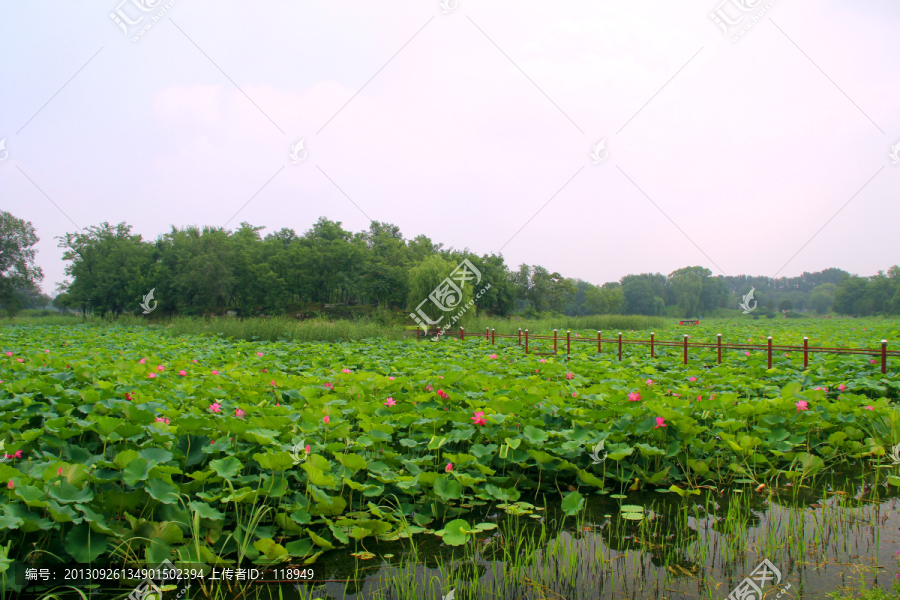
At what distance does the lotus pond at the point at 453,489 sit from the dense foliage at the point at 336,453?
0.05ft

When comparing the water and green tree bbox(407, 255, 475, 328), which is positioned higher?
green tree bbox(407, 255, 475, 328)

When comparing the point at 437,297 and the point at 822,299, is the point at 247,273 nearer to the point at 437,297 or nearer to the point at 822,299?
the point at 437,297

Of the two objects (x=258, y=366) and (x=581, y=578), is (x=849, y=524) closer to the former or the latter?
(x=581, y=578)

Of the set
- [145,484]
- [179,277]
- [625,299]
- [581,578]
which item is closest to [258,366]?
[145,484]

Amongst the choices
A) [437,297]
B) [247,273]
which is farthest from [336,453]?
[247,273]

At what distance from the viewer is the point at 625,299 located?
75.5 metres

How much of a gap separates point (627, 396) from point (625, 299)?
76071mm
